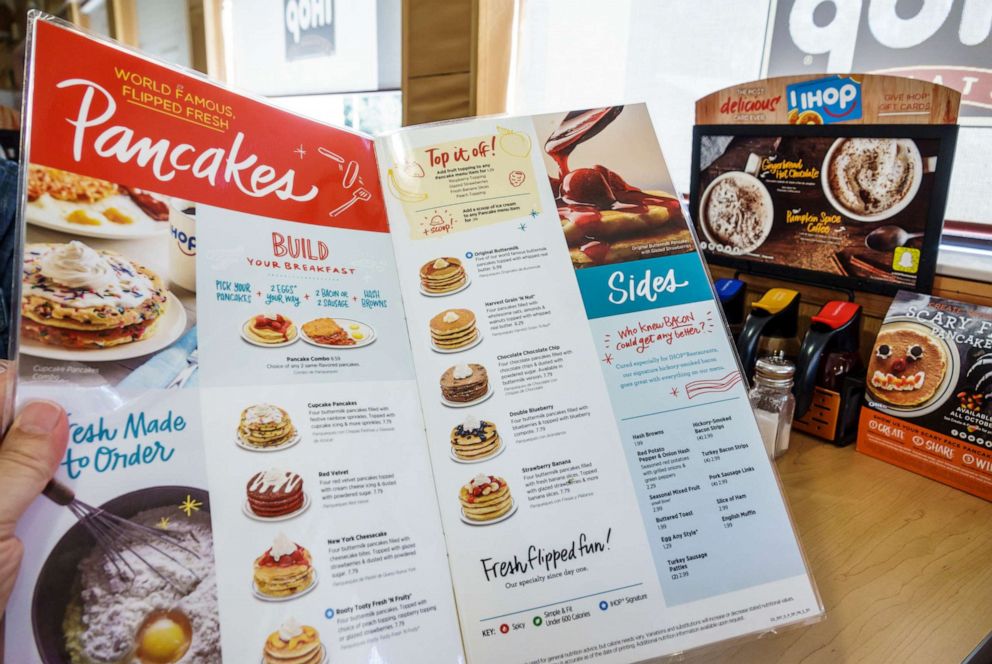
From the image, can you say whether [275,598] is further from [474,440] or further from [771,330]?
[771,330]

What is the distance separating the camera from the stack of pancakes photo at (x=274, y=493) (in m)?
0.59

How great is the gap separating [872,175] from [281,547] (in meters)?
1.20

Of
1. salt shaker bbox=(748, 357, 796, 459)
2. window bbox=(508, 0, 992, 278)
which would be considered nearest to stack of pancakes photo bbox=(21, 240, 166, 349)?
salt shaker bbox=(748, 357, 796, 459)

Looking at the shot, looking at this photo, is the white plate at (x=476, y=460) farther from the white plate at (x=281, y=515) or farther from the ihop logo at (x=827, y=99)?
the ihop logo at (x=827, y=99)

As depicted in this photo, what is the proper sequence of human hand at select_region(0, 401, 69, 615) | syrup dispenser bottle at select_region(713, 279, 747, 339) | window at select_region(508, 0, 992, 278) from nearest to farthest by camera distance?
human hand at select_region(0, 401, 69, 615), syrup dispenser bottle at select_region(713, 279, 747, 339), window at select_region(508, 0, 992, 278)

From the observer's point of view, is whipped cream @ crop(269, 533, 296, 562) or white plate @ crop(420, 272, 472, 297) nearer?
whipped cream @ crop(269, 533, 296, 562)

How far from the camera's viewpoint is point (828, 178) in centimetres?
126

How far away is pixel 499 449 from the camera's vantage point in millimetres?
689

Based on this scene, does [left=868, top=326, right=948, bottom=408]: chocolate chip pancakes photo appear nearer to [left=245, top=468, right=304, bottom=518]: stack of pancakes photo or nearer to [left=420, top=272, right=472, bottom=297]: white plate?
[left=420, top=272, right=472, bottom=297]: white plate

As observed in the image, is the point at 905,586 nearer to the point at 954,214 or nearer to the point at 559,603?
the point at 559,603

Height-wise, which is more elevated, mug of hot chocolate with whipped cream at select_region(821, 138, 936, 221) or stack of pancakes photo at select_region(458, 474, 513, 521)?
mug of hot chocolate with whipped cream at select_region(821, 138, 936, 221)

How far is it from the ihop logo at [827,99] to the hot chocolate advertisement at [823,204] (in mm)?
42

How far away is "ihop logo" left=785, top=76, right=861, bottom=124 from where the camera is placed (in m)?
1.20

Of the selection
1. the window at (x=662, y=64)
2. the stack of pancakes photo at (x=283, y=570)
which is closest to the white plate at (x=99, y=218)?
the stack of pancakes photo at (x=283, y=570)
